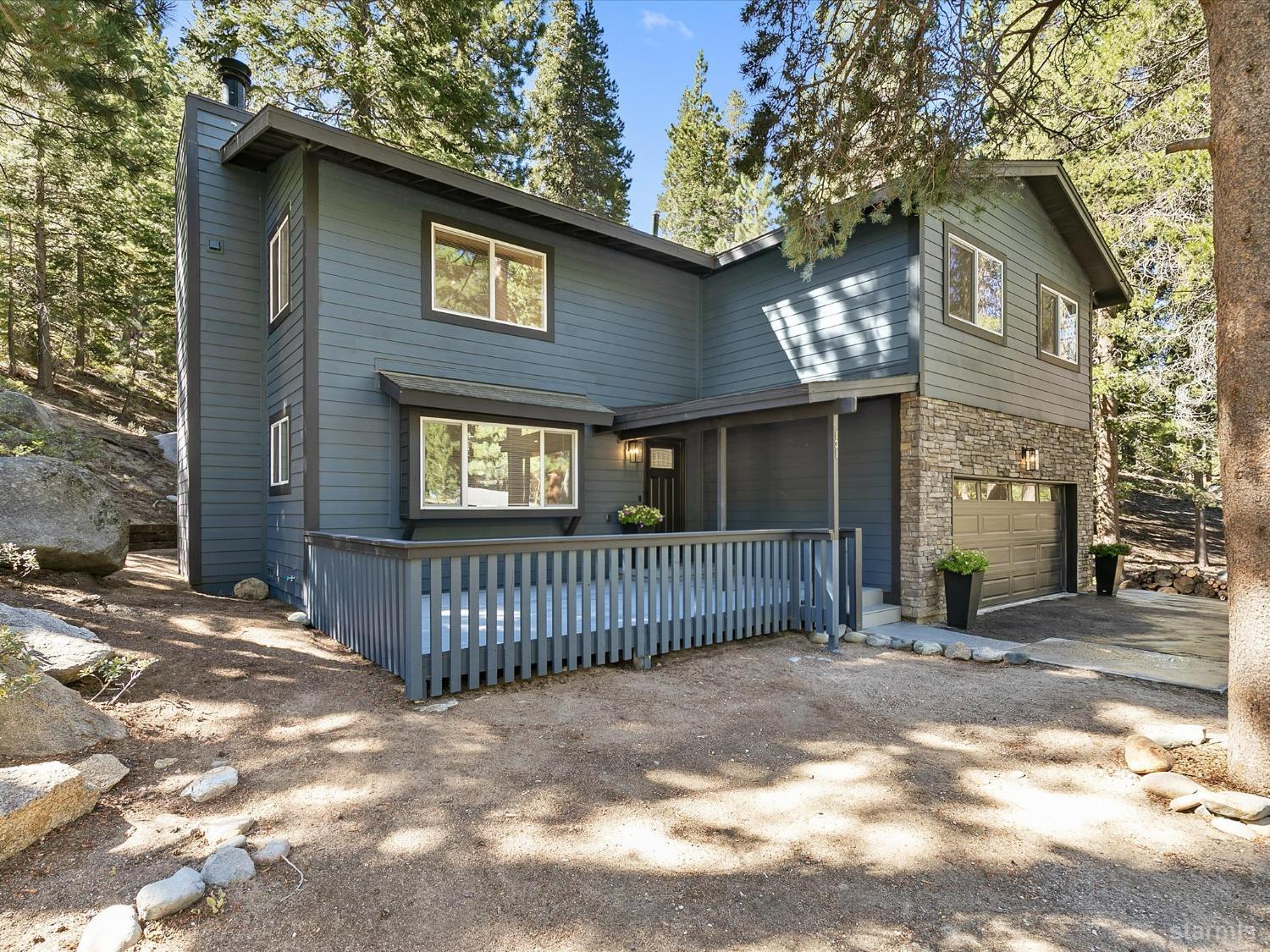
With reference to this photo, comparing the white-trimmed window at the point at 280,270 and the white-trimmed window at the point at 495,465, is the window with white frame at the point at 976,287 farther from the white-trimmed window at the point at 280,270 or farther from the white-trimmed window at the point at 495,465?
the white-trimmed window at the point at 280,270

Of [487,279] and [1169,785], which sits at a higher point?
[487,279]

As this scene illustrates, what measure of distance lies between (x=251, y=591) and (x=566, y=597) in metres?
4.65

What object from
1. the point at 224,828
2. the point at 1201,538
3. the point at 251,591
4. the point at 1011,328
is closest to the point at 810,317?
the point at 1011,328

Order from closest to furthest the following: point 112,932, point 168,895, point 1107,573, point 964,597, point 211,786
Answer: point 112,932 → point 168,895 → point 211,786 → point 964,597 → point 1107,573

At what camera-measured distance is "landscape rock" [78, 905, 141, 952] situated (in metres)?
1.97

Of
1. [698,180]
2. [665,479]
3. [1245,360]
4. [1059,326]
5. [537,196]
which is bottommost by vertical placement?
[665,479]

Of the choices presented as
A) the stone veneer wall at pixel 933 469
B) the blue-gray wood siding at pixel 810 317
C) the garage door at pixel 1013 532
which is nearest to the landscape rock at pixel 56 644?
the stone veneer wall at pixel 933 469

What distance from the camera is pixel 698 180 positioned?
931 inches

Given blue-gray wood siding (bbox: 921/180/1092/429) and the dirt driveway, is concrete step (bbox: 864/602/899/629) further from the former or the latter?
blue-gray wood siding (bbox: 921/180/1092/429)

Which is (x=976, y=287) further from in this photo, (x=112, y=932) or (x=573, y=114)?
(x=573, y=114)

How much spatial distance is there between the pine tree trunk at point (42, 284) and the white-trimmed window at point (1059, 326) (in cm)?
1928

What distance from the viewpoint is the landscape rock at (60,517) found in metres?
6.25

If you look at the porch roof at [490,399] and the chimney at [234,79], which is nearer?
the porch roof at [490,399]

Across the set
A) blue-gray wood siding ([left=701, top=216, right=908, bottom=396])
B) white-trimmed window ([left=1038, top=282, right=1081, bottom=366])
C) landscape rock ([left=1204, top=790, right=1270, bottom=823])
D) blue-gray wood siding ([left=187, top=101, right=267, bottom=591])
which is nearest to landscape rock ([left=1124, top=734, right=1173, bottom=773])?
landscape rock ([left=1204, top=790, right=1270, bottom=823])
